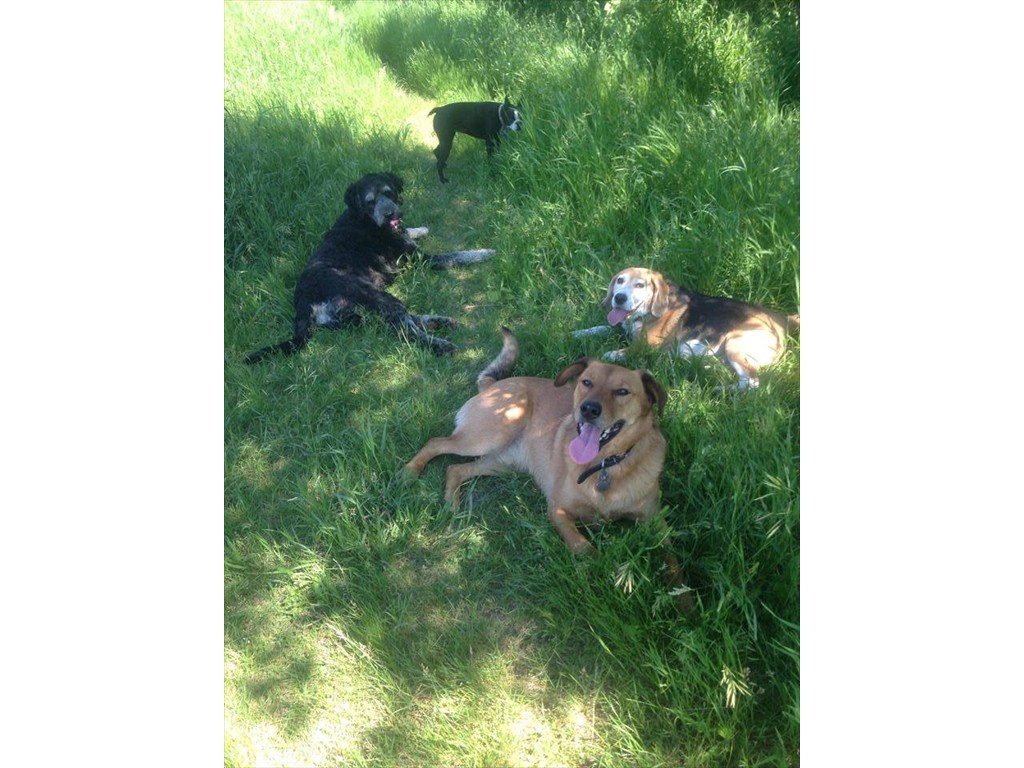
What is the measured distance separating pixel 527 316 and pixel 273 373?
1.64 metres

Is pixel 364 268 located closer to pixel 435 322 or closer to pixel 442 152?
pixel 435 322

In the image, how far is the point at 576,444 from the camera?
3.06m

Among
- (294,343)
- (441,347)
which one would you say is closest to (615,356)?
(441,347)

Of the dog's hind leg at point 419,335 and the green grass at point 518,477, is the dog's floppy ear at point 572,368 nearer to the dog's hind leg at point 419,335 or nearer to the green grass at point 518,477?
the green grass at point 518,477

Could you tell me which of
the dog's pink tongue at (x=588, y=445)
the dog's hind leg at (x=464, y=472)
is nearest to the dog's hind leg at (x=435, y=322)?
the dog's hind leg at (x=464, y=472)

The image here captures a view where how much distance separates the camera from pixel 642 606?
2.52 m

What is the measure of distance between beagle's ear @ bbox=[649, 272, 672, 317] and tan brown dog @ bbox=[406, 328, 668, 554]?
835 mm

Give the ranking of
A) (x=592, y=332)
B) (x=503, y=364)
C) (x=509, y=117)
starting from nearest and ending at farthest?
1. (x=503, y=364)
2. (x=592, y=332)
3. (x=509, y=117)

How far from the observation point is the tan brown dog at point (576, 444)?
2.96 metres

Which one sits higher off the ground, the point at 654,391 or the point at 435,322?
the point at 654,391

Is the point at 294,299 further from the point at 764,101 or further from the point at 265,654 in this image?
the point at 764,101

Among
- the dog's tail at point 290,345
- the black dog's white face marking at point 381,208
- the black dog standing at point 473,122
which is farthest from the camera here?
the black dog standing at point 473,122

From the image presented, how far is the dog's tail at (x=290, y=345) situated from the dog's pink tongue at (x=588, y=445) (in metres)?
2.23

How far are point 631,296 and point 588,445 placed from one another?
1.30 m
